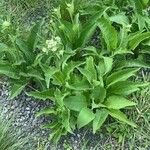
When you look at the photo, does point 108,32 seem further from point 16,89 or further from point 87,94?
point 16,89

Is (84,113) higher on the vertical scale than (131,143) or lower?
higher

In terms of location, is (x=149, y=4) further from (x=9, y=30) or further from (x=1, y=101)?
(x=1, y=101)

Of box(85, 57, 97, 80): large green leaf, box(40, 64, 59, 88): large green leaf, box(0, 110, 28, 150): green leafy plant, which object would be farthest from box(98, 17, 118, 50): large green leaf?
box(0, 110, 28, 150): green leafy plant

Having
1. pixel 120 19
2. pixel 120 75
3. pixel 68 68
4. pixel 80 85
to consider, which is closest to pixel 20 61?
pixel 68 68

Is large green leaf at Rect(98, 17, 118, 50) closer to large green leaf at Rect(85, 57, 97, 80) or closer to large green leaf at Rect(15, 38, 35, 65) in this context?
large green leaf at Rect(85, 57, 97, 80)

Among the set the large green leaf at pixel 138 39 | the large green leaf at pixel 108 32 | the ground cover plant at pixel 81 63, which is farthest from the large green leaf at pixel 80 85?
the large green leaf at pixel 138 39

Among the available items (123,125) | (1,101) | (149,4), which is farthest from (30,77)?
(149,4)

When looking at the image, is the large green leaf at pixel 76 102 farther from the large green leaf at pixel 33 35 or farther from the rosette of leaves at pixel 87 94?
the large green leaf at pixel 33 35
